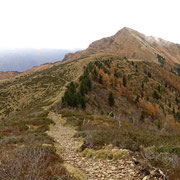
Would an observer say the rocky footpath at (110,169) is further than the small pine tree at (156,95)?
No

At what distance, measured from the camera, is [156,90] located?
287ft

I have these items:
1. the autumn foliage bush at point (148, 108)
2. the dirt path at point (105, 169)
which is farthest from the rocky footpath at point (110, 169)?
the autumn foliage bush at point (148, 108)

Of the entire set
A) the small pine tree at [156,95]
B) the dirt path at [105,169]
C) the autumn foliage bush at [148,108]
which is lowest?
the autumn foliage bush at [148,108]

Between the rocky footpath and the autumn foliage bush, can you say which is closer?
the rocky footpath

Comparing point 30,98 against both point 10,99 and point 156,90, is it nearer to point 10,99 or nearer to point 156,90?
point 10,99

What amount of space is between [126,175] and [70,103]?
36160 millimetres

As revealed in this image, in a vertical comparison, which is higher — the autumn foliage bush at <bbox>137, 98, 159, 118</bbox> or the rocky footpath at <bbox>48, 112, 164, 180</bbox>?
the rocky footpath at <bbox>48, 112, 164, 180</bbox>

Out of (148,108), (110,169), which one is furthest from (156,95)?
(110,169)

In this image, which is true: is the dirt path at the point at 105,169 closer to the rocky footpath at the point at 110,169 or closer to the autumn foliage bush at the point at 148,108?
the rocky footpath at the point at 110,169

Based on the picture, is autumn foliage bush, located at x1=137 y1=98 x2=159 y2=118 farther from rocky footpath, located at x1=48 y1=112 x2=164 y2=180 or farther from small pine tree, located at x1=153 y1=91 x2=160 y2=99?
rocky footpath, located at x1=48 y1=112 x2=164 y2=180

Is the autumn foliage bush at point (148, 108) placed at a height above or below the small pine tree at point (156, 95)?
below

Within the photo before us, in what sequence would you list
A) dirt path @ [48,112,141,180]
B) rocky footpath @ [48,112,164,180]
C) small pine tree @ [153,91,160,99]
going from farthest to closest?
small pine tree @ [153,91,160,99], dirt path @ [48,112,141,180], rocky footpath @ [48,112,164,180]

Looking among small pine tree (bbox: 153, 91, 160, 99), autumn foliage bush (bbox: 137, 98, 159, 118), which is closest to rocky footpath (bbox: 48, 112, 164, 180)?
autumn foliage bush (bbox: 137, 98, 159, 118)

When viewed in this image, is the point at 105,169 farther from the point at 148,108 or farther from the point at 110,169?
the point at 148,108
